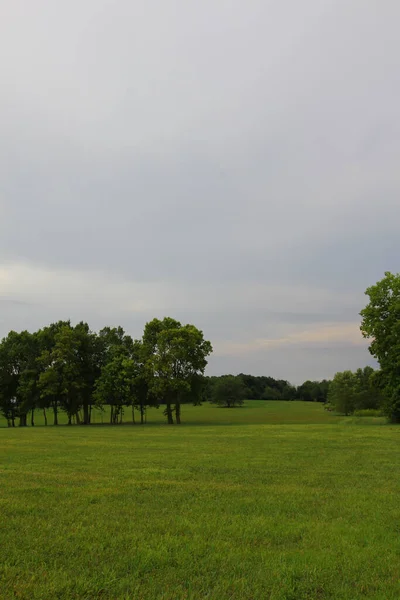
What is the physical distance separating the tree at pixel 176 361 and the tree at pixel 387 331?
20841mm

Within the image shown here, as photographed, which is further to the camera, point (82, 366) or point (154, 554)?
point (82, 366)

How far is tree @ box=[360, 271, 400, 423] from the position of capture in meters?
48.9

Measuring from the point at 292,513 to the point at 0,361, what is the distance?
2514 inches

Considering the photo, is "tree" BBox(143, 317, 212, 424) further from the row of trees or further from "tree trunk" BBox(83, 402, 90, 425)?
"tree trunk" BBox(83, 402, 90, 425)

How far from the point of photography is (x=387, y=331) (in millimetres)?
50562

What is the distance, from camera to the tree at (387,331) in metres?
48.9

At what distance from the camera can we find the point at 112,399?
6316 centimetres

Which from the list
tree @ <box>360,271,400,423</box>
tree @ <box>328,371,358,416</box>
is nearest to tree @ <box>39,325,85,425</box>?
tree @ <box>360,271,400,423</box>

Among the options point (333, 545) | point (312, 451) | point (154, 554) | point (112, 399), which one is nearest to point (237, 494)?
point (333, 545)

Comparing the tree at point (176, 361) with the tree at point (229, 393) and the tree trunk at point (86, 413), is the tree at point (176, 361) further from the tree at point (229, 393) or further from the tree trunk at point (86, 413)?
the tree at point (229, 393)

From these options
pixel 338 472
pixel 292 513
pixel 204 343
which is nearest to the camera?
pixel 292 513

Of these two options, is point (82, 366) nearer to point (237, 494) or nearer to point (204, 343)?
point (204, 343)

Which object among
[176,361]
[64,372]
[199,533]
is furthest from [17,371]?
[199,533]

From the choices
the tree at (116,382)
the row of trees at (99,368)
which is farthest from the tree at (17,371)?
the tree at (116,382)
